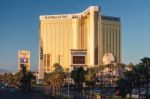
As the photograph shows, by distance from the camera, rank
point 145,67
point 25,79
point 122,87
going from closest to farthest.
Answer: point 122,87
point 145,67
point 25,79

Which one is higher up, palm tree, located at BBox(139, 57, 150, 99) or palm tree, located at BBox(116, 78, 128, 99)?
Result: palm tree, located at BBox(139, 57, 150, 99)

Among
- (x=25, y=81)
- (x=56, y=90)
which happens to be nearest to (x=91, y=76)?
(x=56, y=90)

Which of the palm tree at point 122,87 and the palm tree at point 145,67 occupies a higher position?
the palm tree at point 145,67

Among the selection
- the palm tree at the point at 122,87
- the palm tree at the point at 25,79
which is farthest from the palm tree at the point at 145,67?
the palm tree at the point at 25,79

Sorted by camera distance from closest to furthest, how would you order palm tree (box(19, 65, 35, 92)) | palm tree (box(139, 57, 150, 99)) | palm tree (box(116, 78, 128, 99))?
palm tree (box(116, 78, 128, 99)) < palm tree (box(139, 57, 150, 99)) < palm tree (box(19, 65, 35, 92))

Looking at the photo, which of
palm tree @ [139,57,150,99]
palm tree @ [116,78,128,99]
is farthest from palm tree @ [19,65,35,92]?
palm tree @ [116,78,128,99]

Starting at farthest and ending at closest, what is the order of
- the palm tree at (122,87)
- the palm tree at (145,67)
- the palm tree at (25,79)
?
the palm tree at (25,79)
the palm tree at (145,67)
the palm tree at (122,87)

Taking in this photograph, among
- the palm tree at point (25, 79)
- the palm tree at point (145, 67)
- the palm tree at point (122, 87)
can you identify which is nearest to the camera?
the palm tree at point (122, 87)

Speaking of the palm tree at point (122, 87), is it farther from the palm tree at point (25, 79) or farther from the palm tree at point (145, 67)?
the palm tree at point (25, 79)

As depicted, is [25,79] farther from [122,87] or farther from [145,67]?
[122,87]

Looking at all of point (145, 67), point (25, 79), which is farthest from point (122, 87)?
point (25, 79)

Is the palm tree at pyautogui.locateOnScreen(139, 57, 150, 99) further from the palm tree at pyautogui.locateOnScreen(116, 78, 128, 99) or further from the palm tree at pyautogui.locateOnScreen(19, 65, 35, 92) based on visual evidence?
the palm tree at pyautogui.locateOnScreen(19, 65, 35, 92)

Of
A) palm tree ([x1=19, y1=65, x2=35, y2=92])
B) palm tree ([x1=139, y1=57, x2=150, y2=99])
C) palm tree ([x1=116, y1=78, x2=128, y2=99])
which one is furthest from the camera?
palm tree ([x1=19, y1=65, x2=35, y2=92])

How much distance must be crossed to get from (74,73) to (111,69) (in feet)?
236
